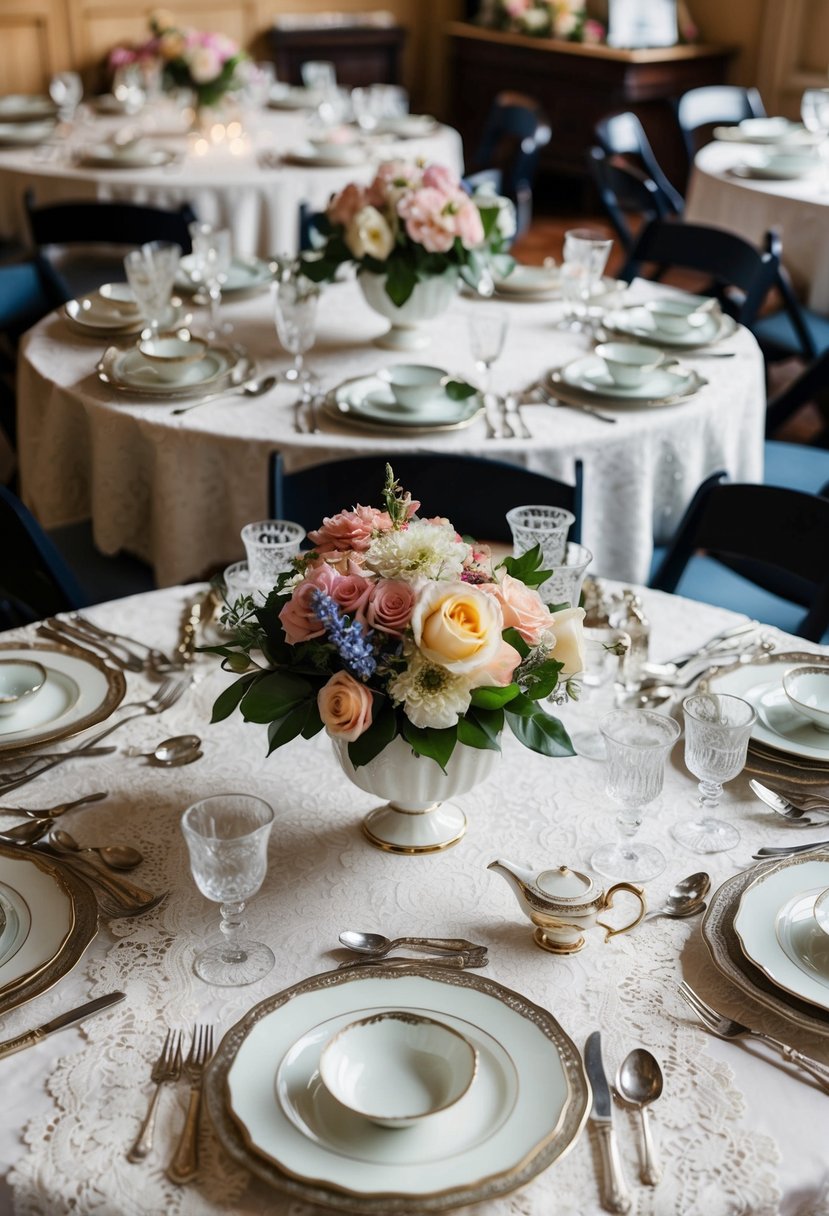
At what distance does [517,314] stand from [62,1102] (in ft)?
7.35

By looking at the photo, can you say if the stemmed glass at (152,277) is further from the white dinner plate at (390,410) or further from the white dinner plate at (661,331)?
the white dinner plate at (661,331)

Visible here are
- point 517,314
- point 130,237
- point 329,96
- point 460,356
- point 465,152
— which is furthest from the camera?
point 465,152

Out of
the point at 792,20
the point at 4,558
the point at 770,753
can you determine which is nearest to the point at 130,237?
the point at 4,558

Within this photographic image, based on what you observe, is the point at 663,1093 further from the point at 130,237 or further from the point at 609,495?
the point at 130,237

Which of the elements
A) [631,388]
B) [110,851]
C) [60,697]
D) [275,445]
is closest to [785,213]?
[631,388]

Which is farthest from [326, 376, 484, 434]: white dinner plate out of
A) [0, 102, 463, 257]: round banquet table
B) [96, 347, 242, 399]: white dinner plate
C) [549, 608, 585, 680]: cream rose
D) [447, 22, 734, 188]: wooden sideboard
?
[447, 22, 734, 188]: wooden sideboard

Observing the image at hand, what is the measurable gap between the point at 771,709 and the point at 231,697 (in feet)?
2.16

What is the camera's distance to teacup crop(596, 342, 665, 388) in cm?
239

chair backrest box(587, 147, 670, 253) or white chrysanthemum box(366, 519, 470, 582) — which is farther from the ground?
white chrysanthemum box(366, 519, 470, 582)

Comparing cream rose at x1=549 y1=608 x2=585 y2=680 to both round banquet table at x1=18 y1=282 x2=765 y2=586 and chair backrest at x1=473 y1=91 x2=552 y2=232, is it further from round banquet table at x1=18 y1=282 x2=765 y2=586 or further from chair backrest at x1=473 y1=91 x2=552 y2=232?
chair backrest at x1=473 y1=91 x2=552 y2=232

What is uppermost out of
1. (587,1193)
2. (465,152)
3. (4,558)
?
(587,1193)

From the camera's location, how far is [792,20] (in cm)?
644

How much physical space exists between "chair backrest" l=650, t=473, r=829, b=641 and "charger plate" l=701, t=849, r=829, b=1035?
81 cm

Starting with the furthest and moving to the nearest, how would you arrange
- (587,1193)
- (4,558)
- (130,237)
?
(130,237), (4,558), (587,1193)
